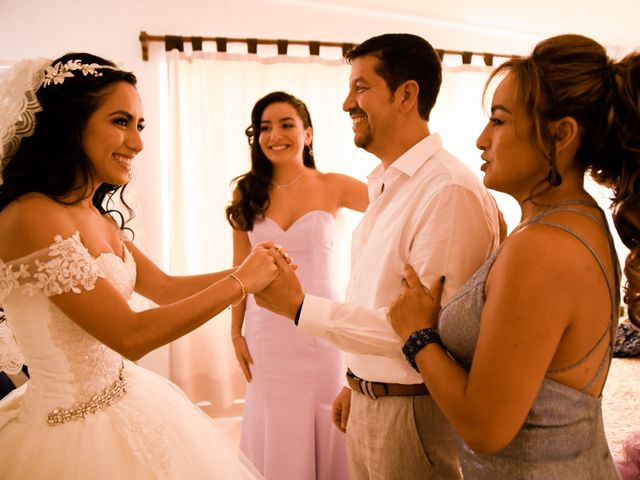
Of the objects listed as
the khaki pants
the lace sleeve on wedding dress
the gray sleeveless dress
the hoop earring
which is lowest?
the khaki pants

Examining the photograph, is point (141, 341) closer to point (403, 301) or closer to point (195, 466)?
point (195, 466)

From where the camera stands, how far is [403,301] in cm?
111

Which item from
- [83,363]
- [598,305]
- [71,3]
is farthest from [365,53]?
[71,3]

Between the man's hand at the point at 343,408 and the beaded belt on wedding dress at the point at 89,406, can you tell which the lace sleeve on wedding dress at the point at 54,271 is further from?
the man's hand at the point at 343,408

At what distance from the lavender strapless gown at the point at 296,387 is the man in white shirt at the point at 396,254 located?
2.62 ft

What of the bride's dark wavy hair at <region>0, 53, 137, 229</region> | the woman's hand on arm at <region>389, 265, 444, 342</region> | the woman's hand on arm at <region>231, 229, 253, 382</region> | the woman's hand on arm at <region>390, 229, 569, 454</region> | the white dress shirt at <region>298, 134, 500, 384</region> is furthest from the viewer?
the woman's hand on arm at <region>231, 229, 253, 382</region>

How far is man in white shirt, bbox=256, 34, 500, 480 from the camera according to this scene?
1208 mm

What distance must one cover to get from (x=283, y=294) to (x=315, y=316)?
14 cm

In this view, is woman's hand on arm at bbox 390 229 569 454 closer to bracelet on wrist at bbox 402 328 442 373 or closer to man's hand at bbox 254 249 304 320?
bracelet on wrist at bbox 402 328 442 373

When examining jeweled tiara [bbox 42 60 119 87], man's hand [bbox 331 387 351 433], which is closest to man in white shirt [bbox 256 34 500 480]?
man's hand [bbox 331 387 351 433]

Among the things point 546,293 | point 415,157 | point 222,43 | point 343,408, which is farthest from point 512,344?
point 222,43

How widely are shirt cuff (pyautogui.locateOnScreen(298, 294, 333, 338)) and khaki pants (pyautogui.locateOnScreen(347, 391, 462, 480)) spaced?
0.25 meters

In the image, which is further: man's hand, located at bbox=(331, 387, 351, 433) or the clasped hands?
man's hand, located at bbox=(331, 387, 351, 433)

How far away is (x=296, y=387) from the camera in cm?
223
